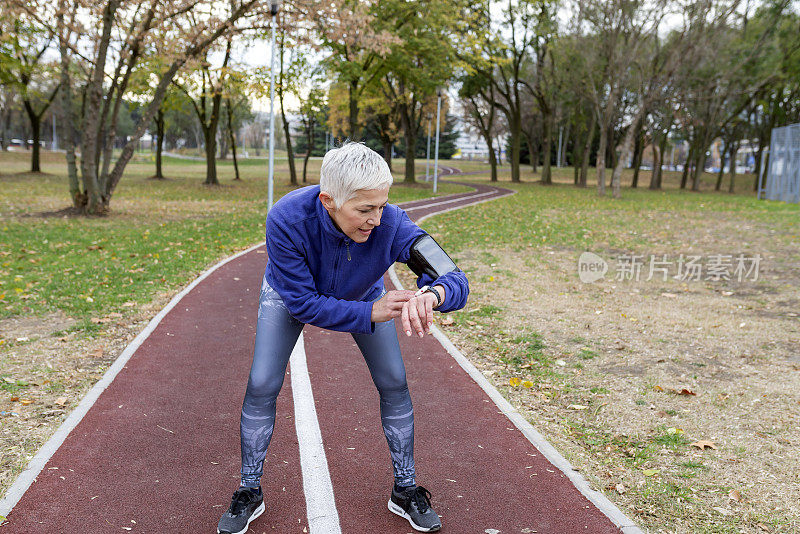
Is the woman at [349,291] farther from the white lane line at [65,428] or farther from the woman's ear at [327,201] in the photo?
the white lane line at [65,428]

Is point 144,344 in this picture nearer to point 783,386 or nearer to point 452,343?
point 452,343

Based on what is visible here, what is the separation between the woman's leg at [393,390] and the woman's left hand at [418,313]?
587 mm

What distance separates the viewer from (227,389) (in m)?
5.57

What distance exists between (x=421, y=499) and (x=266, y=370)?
45.7 inches

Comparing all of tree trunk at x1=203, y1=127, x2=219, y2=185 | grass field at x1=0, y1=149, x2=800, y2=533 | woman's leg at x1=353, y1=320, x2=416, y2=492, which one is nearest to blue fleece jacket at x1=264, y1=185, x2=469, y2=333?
woman's leg at x1=353, y1=320, x2=416, y2=492

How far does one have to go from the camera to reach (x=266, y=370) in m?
3.21

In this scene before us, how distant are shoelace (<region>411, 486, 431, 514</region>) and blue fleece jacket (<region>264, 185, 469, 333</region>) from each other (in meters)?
1.18

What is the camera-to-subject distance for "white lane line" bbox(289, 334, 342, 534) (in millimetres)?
3537

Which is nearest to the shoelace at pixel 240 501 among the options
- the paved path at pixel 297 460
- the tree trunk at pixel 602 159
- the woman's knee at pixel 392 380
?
the paved path at pixel 297 460

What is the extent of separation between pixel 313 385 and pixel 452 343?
2.06m

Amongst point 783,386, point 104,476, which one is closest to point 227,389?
point 104,476

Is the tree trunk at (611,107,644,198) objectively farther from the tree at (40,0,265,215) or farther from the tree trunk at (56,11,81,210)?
the tree trunk at (56,11,81,210)

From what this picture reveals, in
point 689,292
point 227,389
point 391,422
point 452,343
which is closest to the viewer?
point 391,422

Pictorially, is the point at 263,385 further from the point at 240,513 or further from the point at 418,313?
the point at 418,313
